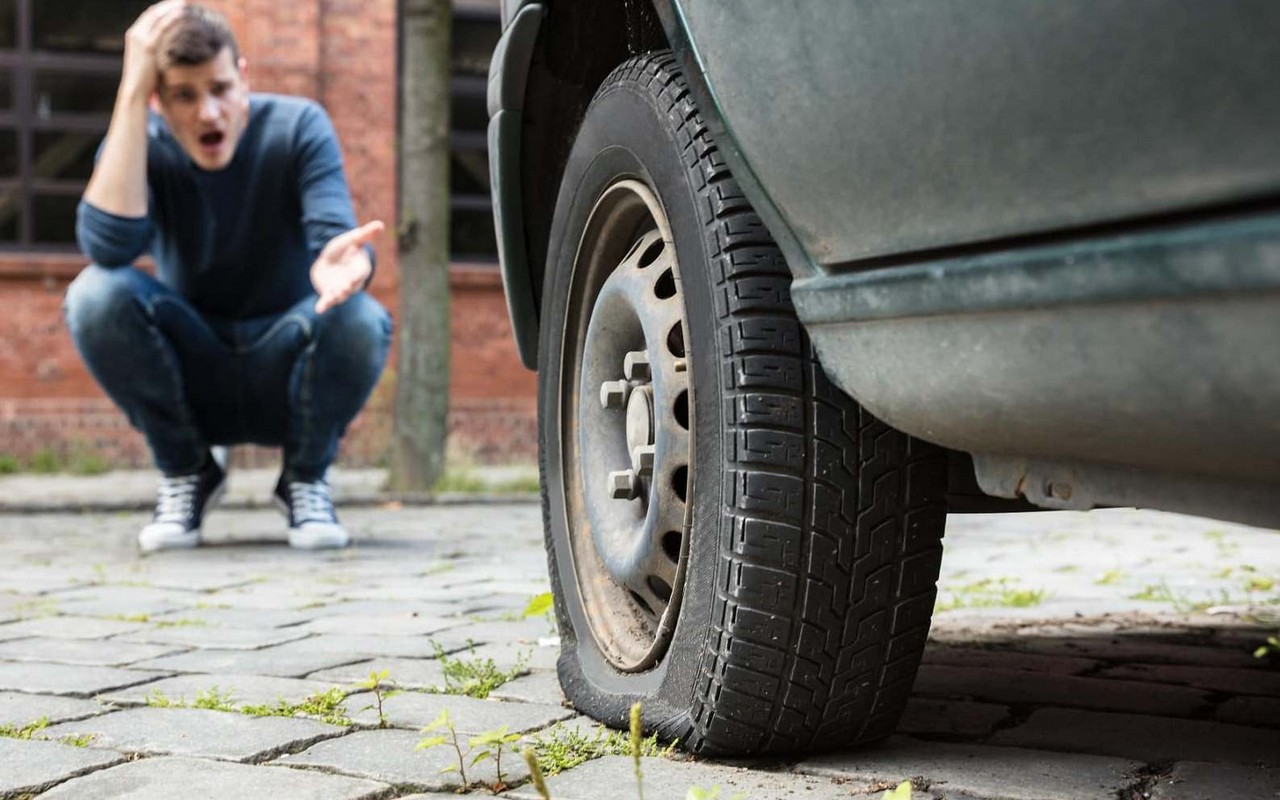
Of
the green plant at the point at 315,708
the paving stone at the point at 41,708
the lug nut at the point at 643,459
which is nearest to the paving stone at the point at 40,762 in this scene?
the paving stone at the point at 41,708

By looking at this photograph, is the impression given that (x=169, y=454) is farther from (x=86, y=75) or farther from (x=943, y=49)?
(x=86, y=75)

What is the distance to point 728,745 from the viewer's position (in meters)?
1.98

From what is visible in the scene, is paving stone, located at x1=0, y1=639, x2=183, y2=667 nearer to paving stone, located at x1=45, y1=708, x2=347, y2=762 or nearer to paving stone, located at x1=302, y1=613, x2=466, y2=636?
paving stone, located at x1=302, y1=613, x2=466, y2=636

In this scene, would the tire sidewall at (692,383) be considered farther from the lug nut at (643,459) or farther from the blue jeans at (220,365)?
the blue jeans at (220,365)

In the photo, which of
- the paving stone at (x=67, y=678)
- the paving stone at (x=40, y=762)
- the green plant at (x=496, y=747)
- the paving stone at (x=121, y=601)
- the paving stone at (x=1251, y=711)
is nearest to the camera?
the green plant at (x=496, y=747)

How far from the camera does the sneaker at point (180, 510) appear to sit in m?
5.54

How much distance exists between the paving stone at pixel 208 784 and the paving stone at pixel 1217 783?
0.94 metres

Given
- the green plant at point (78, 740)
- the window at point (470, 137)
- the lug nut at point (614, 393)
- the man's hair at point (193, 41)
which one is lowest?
the green plant at point (78, 740)

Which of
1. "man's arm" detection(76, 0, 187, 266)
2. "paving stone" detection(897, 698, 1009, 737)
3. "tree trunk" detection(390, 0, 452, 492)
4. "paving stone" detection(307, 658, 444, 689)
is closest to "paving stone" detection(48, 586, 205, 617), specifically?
"paving stone" detection(307, 658, 444, 689)

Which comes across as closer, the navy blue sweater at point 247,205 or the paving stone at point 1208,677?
the paving stone at point 1208,677

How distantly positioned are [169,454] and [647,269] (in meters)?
3.85

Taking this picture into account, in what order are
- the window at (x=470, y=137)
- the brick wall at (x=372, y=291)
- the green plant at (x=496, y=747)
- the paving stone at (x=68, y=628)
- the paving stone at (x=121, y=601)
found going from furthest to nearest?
the window at (x=470, y=137), the brick wall at (x=372, y=291), the paving stone at (x=121, y=601), the paving stone at (x=68, y=628), the green plant at (x=496, y=747)

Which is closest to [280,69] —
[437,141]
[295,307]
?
[437,141]

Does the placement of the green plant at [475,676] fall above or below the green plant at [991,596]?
below
